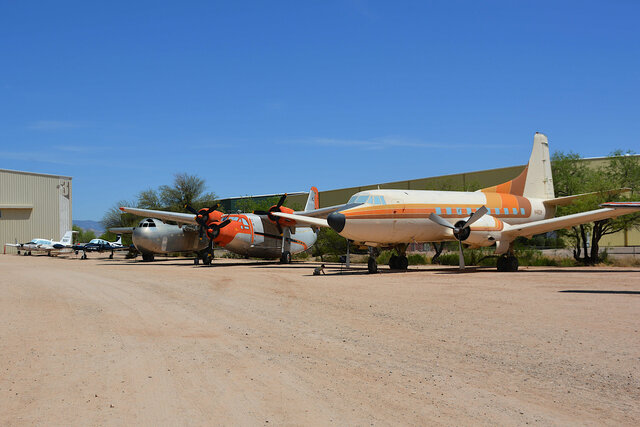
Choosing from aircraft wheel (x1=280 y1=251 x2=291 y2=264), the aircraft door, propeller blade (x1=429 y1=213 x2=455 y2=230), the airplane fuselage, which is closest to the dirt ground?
the airplane fuselage

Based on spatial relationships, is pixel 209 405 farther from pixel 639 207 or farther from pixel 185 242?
pixel 185 242

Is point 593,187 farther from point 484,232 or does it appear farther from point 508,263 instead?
point 484,232

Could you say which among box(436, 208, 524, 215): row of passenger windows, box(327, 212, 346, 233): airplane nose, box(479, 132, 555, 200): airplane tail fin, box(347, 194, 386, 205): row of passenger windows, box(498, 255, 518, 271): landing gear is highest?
box(479, 132, 555, 200): airplane tail fin

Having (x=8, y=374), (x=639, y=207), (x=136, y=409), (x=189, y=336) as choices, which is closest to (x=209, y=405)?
(x=136, y=409)

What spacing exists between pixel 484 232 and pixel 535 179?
8.18m

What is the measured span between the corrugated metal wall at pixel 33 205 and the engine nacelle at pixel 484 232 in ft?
213

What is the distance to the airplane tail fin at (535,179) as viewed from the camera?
29.4 metres

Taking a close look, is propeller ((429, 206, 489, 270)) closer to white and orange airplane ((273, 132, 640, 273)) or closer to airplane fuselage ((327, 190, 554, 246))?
white and orange airplane ((273, 132, 640, 273))

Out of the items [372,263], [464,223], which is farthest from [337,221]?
[464,223]

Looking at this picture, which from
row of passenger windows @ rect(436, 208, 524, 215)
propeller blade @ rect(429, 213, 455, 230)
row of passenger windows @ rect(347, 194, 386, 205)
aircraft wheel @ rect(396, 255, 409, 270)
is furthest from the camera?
aircraft wheel @ rect(396, 255, 409, 270)

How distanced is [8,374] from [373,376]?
4232mm

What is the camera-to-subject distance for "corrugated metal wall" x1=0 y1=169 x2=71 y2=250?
2785 inches

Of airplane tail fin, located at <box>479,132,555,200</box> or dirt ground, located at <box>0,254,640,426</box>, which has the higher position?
airplane tail fin, located at <box>479,132,555,200</box>

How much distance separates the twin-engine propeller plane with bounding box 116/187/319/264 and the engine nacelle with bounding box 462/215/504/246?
1404 cm
